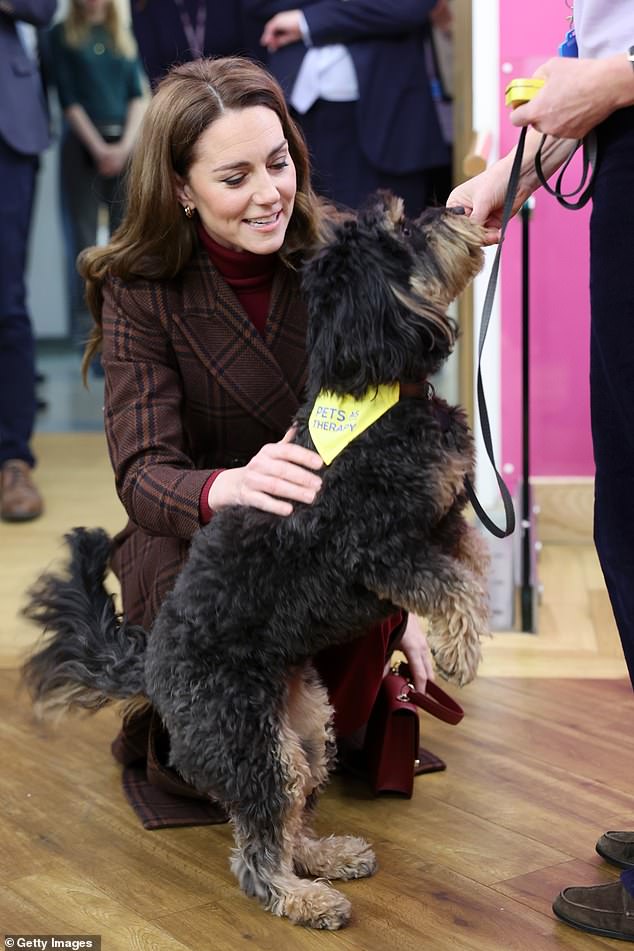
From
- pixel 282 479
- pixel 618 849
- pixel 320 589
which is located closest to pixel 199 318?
pixel 282 479

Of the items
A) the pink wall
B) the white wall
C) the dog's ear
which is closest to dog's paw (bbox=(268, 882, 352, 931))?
the dog's ear

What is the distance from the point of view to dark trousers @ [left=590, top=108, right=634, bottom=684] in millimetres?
1655

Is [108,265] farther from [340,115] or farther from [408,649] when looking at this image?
[340,115]

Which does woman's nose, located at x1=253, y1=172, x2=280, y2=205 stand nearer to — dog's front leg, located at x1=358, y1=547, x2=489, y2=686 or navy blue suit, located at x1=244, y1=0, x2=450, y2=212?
dog's front leg, located at x1=358, y1=547, x2=489, y2=686

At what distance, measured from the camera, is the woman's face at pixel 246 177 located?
2162 mm

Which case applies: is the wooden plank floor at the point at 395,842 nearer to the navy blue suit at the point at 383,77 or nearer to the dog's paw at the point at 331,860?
the dog's paw at the point at 331,860

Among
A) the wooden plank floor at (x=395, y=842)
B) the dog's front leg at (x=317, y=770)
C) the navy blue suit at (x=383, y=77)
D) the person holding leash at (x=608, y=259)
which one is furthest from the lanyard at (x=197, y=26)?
the dog's front leg at (x=317, y=770)

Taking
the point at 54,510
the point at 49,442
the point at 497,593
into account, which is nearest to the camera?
the point at 497,593

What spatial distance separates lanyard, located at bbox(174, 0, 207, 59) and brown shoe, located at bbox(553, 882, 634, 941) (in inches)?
128

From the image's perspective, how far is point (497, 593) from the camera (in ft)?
10.8

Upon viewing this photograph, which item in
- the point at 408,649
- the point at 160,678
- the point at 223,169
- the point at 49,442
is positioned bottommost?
the point at 49,442

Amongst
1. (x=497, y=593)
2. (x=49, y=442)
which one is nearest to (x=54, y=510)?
(x=49, y=442)

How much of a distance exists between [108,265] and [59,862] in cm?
106

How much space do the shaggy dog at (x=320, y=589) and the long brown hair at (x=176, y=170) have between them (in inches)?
21.0
